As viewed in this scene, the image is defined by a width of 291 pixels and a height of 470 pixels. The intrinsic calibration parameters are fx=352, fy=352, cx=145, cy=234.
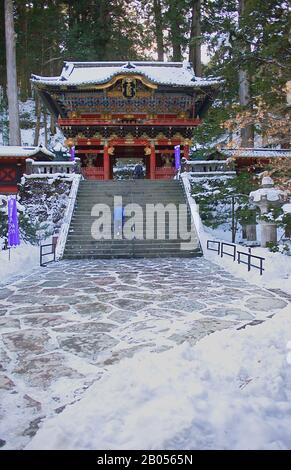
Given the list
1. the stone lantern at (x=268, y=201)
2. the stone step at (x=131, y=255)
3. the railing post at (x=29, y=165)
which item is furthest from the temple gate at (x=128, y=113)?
the stone lantern at (x=268, y=201)

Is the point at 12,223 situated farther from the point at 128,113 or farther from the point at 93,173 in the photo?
the point at 128,113

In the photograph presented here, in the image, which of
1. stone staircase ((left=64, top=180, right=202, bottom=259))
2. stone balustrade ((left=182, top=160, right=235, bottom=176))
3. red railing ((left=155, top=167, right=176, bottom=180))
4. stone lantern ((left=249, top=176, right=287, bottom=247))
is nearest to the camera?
stone lantern ((left=249, top=176, right=287, bottom=247))

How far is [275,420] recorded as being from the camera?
2.85m

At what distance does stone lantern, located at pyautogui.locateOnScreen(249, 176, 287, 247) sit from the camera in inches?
514

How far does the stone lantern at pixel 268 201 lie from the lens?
42.8ft

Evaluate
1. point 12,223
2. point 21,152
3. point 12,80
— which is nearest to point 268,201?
point 12,223

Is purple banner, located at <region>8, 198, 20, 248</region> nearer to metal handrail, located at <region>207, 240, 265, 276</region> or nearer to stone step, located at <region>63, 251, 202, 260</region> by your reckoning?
stone step, located at <region>63, 251, 202, 260</region>

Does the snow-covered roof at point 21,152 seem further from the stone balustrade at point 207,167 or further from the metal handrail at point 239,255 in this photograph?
the metal handrail at point 239,255

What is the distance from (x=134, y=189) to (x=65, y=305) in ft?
43.4

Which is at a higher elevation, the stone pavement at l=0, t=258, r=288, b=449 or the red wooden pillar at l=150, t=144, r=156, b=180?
the red wooden pillar at l=150, t=144, r=156, b=180

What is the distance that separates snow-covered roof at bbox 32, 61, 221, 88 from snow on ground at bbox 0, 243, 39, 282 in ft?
43.4

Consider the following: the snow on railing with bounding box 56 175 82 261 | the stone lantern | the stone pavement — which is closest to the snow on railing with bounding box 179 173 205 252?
the stone lantern
